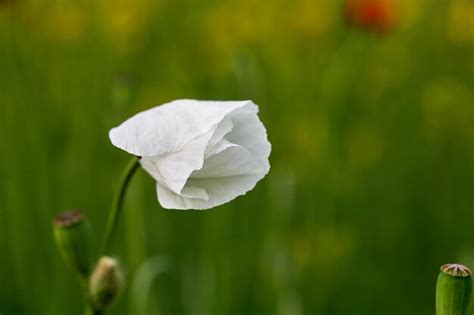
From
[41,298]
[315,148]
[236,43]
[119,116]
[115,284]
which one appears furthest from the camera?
[236,43]

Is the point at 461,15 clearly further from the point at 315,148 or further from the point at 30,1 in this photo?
the point at 30,1

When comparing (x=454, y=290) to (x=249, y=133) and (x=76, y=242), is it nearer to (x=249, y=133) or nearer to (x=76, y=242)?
(x=249, y=133)

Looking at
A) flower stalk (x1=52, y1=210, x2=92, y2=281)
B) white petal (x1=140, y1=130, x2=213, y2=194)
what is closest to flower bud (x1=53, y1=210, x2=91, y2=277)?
flower stalk (x1=52, y1=210, x2=92, y2=281)

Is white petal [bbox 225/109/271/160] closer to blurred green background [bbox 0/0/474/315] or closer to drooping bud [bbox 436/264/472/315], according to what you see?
drooping bud [bbox 436/264/472/315]

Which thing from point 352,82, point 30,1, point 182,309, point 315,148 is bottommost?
point 182,309


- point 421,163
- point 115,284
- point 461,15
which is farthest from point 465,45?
point 115,284

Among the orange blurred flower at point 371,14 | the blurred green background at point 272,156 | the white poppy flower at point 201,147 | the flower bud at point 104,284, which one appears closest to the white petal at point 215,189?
the white poppy flower at point 201,147
